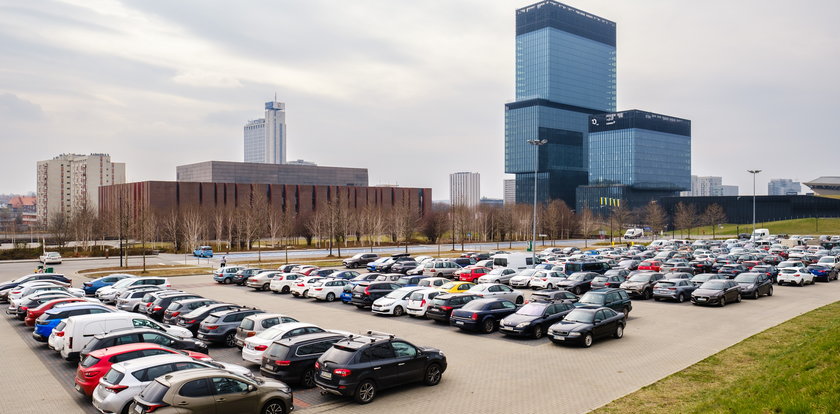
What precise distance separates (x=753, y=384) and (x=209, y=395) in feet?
37.0

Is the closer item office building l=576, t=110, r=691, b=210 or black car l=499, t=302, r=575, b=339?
black car l=499, t=302, r=575, b=339

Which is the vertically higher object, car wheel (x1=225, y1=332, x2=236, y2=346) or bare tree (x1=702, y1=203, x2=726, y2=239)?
bare tree (x1=702, y1=203, x2=726, y2=239)

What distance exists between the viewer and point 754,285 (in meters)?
30.8

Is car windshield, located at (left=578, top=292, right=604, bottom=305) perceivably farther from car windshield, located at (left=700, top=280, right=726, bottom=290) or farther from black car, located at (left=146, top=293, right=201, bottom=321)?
black car, located at (left=146, top=293, right=201, bottom=321)

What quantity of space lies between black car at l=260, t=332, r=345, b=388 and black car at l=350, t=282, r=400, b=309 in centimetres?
1273

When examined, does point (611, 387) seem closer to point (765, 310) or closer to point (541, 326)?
point (541, 326)

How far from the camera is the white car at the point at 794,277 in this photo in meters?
36.9

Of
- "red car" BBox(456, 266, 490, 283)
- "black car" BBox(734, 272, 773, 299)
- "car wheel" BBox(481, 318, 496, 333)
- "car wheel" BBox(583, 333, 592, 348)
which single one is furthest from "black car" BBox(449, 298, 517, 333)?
"red car" BBox(456, 266, 490, 283)

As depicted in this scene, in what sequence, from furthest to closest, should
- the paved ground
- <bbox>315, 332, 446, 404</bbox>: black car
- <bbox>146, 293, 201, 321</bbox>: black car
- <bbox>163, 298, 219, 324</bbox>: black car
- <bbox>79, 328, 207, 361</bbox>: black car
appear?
<bbox>146, 293, 201, 321</bbox>: black car
<bbox>163, 298, 219, 324</bbox>: black car
<bbox>79, 328, 207, 361</bbox>: black car
the paved ground
<bbox>315, 332, 446, 404</bbox>: black car

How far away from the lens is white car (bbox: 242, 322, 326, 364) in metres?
16.4

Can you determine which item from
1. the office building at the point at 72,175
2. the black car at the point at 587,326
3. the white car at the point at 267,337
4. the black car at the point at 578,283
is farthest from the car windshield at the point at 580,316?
the office building at the point at 72,175

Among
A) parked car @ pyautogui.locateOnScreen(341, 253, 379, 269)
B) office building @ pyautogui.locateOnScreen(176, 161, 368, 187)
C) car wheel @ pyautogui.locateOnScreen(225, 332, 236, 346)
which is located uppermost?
office building @ pyautogui.locateOnScreen(176, 161, 368, 187)

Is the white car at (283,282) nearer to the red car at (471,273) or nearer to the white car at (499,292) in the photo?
the red car at (471,273)

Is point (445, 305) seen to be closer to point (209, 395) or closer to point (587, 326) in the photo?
point (587, 326)
